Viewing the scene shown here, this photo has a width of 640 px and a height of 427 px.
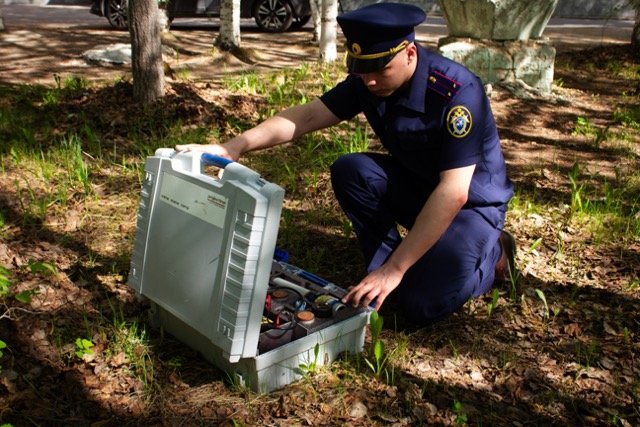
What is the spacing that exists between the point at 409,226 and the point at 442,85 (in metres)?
0.72

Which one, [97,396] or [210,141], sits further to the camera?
[210,141]

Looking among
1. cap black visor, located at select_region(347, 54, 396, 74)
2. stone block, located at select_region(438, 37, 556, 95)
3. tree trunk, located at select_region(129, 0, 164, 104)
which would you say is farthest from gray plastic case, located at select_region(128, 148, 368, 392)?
stone block, located at select_region(438, 37, 556, 95)

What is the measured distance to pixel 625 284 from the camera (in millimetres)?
3029

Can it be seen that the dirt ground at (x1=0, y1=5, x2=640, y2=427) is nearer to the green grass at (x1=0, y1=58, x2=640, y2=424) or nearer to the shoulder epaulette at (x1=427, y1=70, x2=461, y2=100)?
the green grass at (x1=0, y1=58, x2=640, y2=424)

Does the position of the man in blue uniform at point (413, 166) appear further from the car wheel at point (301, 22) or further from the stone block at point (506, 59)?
the car wheel at point (301, 22)

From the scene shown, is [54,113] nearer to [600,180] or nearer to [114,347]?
[114,347]

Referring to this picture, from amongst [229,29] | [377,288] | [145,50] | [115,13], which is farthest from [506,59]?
[115,13]

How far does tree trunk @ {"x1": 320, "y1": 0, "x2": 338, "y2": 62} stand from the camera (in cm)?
698

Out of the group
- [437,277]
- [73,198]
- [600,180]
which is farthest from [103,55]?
[437,277]

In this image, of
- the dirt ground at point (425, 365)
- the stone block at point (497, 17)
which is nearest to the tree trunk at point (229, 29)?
Answer: the stone block at point (497, 17)

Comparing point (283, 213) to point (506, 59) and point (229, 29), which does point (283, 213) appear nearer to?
point (506, 59)

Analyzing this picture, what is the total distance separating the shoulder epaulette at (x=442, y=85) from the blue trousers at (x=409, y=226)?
1.67 ft

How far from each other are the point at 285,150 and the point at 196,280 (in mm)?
2466

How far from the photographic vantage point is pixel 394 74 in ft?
7.97
